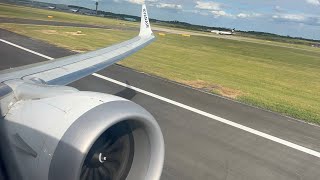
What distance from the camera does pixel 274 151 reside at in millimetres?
10000

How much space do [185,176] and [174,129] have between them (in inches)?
116

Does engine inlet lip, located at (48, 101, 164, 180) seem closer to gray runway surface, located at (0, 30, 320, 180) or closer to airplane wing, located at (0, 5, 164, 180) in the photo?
airplane wing, located at (0, 5, 164, 180)

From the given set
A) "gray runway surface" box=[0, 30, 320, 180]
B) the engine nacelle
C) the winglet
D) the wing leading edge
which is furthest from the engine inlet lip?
the winglet

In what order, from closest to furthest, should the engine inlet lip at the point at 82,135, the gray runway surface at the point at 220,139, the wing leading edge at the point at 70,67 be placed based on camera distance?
the engine inlet lip at the point at 82,135, the wing leading edge at the point at 70,67, the gray runway surface at the point at 220,139

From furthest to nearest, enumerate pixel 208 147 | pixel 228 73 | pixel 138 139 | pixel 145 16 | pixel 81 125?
pixel 228 73 → pixel 145 16 → pixel 208 147 → pixel 138 139 → pixel 81 125

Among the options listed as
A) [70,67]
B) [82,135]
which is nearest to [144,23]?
[70,67]

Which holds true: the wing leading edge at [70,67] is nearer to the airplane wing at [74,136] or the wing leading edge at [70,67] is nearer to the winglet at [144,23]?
the airplane wing at [74,136]

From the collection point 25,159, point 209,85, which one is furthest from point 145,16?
point 25,159

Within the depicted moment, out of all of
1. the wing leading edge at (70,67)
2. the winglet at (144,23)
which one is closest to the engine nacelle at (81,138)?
the wing leading edge at (70,67)

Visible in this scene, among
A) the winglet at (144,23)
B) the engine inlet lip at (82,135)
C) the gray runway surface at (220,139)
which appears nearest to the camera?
the engine inlet lip at (82,135)

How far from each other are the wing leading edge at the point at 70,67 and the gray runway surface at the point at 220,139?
2.60 metres

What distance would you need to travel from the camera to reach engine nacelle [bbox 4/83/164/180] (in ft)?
13.2

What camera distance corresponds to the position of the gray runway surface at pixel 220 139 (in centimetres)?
844

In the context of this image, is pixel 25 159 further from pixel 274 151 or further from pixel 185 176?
pixel 274 151
